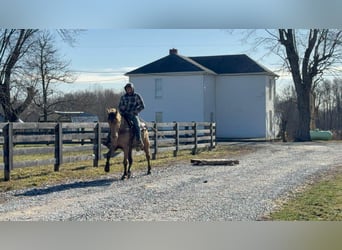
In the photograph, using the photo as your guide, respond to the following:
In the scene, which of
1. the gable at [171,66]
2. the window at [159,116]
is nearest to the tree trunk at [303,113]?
the gable at [171,66]

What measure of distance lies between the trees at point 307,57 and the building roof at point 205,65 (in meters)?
0.37

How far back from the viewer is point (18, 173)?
19.9 feet

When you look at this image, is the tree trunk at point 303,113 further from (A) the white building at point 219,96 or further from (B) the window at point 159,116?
(B) the window at point 159,116

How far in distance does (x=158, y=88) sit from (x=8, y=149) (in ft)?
5.95

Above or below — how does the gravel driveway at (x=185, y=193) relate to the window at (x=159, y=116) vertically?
below

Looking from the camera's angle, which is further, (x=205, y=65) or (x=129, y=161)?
(x=205, y=65)

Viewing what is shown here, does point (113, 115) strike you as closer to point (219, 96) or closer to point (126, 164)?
point (126, 164)

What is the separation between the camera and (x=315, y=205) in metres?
4.63

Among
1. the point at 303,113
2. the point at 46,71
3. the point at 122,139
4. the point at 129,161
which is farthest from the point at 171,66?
the point at 303,113

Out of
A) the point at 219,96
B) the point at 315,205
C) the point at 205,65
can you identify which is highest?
the point at 205,65

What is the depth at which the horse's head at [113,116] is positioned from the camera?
18.6 ft

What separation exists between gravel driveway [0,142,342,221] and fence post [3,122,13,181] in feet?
2.22

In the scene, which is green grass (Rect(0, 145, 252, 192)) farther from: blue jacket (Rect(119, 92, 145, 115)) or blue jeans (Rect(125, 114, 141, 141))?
blue jacket (Rect(119, 92, 145, 115))
